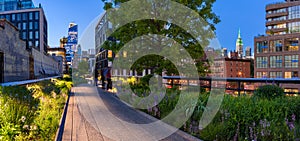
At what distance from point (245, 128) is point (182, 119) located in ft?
5.91

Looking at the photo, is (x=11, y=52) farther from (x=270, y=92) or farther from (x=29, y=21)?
(x=29, y=21)

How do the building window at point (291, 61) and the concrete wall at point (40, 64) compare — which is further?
the building window at point (291, 61)

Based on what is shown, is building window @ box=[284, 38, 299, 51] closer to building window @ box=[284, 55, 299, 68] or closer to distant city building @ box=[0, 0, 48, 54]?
building window @ box=[284, 55, 299, 68]

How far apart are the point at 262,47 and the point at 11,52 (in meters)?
82.3

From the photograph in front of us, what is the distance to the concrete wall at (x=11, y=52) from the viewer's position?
37.6ft

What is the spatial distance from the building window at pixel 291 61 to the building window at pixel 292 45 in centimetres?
243

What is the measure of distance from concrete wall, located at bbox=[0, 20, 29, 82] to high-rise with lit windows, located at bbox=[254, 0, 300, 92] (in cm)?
7100

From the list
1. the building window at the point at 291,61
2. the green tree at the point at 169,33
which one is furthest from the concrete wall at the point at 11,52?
the building window at the point at 291,61

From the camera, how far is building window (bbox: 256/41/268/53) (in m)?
80.9

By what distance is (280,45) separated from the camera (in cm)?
7700

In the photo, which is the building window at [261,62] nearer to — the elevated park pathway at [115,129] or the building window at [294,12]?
the building window at [294,12]

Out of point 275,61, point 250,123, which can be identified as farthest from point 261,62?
point 250,123

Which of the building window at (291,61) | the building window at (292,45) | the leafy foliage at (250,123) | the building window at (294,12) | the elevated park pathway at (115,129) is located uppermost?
the building window at (294,12)

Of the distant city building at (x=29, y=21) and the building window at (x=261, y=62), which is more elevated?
the distant city building at (x=29, y=21)
